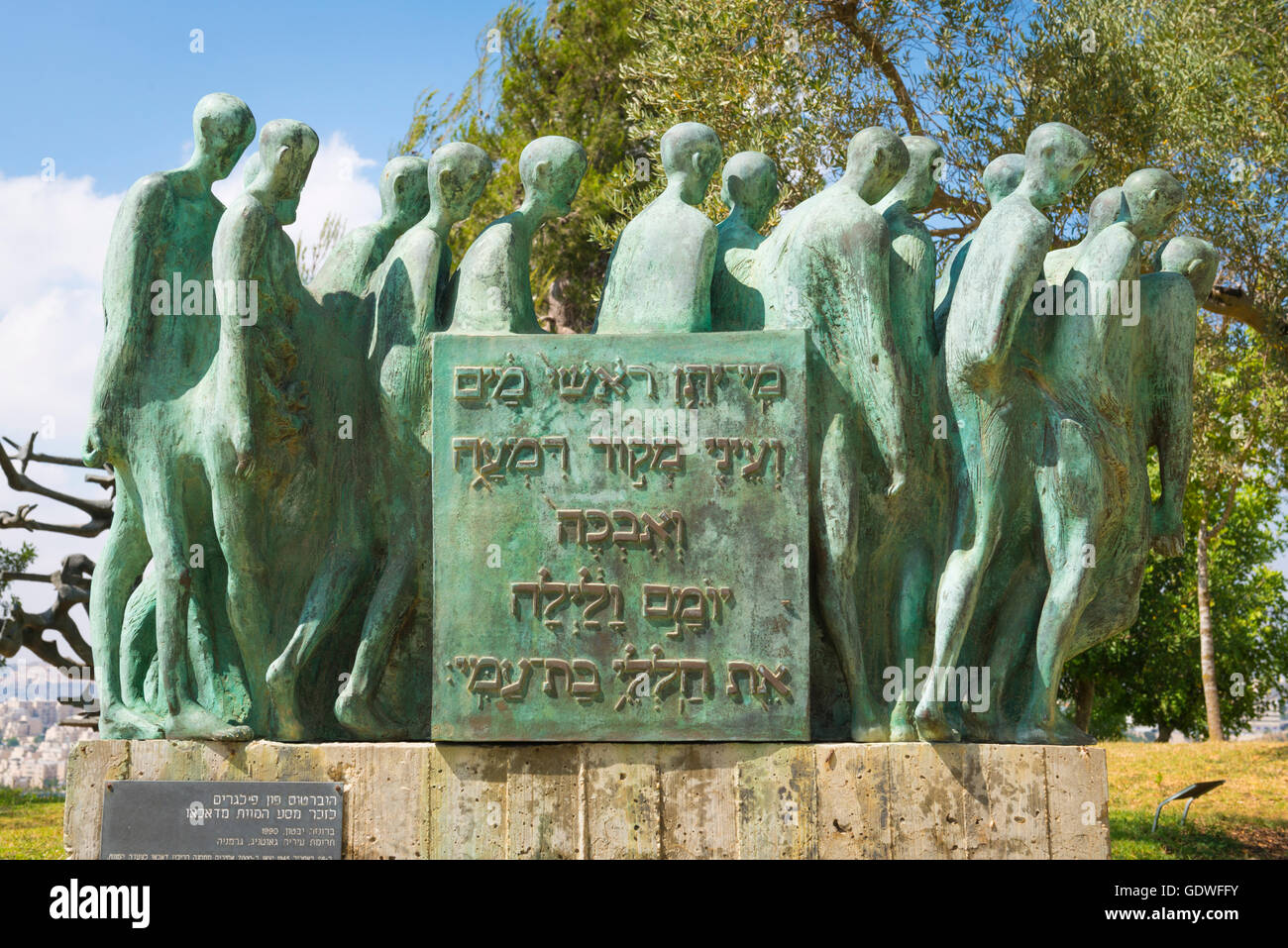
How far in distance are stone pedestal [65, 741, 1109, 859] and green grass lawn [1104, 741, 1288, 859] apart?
5793 millimetres

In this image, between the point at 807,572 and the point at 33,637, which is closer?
the point at 807,572

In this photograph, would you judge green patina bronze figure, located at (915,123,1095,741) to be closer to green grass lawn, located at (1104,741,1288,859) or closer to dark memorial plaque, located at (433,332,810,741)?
dark memorial plaque, located at (433,332,810,741)

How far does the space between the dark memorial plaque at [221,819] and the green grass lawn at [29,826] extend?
16.2ft

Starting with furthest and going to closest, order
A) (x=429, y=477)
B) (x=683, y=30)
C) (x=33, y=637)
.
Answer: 1. (x=33, y=637)
2. (x=683, y=30)
3. (x=429, y=477)

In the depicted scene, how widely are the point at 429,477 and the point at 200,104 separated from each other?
1.97m

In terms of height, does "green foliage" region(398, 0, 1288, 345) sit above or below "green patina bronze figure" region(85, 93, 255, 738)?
above

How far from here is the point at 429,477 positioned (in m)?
5.98

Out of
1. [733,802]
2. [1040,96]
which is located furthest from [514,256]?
[1040,96]

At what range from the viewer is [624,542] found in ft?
18.5

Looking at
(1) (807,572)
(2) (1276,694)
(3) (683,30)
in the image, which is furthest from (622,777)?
(2) (1276,694)

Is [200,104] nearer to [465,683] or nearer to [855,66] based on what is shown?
[465,683]

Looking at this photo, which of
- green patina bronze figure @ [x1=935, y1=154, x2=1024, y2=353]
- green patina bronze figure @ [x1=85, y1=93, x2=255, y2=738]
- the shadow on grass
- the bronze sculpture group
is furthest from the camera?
the shadow on grass

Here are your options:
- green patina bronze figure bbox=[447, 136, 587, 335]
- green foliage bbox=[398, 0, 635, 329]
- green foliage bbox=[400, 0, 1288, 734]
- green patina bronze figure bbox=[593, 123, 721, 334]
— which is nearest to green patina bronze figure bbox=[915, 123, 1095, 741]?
green patina bronze figure bbox=[593, 123, 721, 334]

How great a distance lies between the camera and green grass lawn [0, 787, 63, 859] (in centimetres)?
1054
